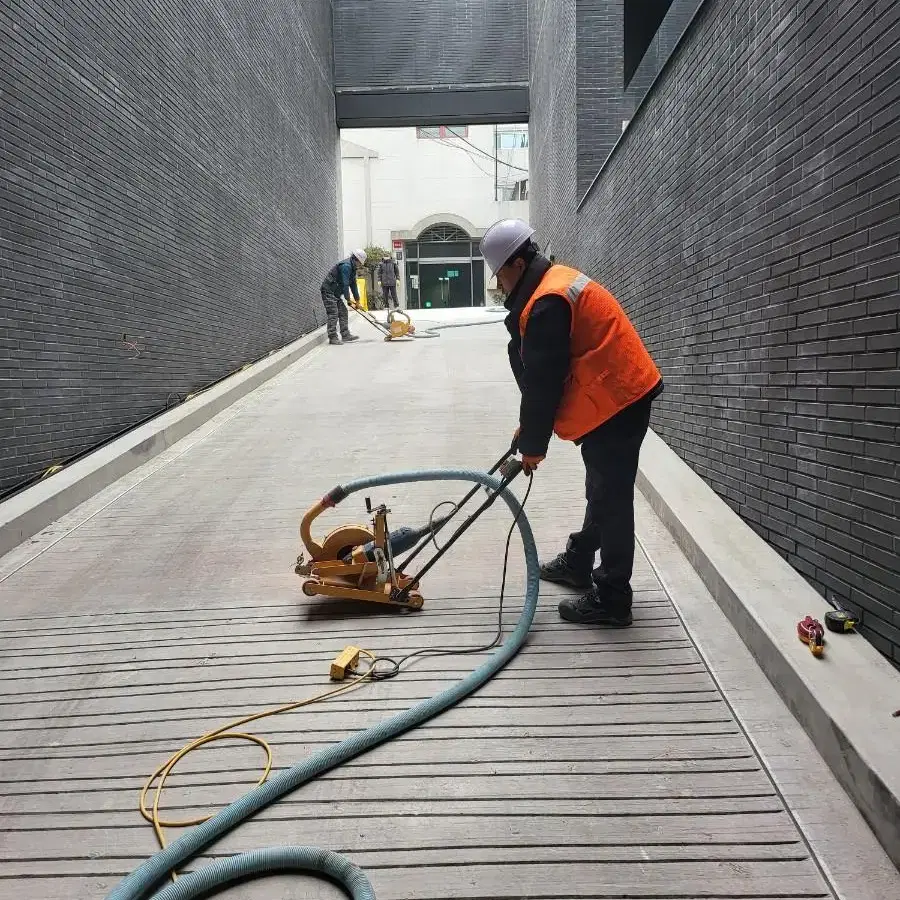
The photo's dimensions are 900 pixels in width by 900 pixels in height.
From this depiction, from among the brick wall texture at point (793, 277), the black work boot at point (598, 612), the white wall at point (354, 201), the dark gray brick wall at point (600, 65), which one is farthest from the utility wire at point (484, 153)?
the black work boot at point (598, 612)

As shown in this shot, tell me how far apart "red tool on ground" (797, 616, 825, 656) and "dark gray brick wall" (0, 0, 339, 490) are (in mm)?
4833

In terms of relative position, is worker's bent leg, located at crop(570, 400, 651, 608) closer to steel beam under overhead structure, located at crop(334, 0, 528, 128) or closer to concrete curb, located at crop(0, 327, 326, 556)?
concrete curb, located at crop(0, 327, 326, 556)

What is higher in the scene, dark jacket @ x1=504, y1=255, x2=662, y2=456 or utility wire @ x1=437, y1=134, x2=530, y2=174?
utility wire @ x1=437, y1=134, x2=530, y2=174

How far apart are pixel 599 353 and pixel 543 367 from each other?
0.82 feet

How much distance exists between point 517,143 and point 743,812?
2925 centimetres

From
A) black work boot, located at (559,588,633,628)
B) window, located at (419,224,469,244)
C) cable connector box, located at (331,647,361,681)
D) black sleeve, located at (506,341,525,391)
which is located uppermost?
window, located at (419,224,469,244)

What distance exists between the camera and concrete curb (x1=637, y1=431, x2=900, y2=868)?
7.18ft

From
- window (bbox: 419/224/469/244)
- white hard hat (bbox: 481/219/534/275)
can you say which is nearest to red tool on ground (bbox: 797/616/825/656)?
white hard hat (bbox: 481/219/534/275)

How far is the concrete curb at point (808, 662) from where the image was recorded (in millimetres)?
2189

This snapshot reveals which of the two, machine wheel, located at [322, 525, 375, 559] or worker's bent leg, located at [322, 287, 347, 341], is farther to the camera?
worker's bent leg, located at [322, 287, 347, 341]

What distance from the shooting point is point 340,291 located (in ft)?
48.4

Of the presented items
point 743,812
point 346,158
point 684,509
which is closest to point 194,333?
point 684,509

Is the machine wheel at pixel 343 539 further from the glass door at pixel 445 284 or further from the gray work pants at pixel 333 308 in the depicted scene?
the glass door at pixel 445 284

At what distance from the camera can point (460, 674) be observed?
123 inches
